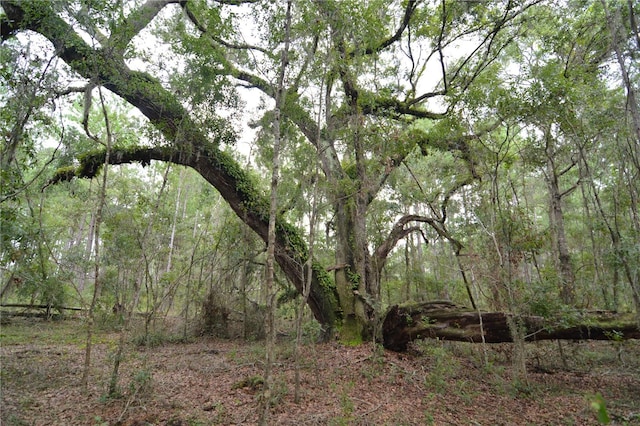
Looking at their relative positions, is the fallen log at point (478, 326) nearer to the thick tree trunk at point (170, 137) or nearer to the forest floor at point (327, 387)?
the forest floor at point (327, 387)

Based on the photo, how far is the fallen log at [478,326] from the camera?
6.97 metres

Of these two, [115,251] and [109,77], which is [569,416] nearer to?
[109,77]

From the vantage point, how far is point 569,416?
541 cm

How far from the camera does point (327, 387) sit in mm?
6301

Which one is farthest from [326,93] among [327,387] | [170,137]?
[327,387]

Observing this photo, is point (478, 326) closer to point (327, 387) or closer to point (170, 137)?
point (327, 387)

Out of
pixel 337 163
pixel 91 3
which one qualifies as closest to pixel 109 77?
pixel 91 3

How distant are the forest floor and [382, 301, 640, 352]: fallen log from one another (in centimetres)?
55

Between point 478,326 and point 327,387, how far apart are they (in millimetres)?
3846

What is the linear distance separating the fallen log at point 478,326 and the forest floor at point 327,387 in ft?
1.80

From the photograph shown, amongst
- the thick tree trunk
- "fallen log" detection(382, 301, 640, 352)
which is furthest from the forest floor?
the thick tree trunk

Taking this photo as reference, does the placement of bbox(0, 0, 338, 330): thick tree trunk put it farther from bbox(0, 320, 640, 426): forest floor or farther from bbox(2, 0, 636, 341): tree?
bbox(0, 320, 640, 426): forest floor

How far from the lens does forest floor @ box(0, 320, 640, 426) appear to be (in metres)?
4.98

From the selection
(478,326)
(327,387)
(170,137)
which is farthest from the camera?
(478,326)
